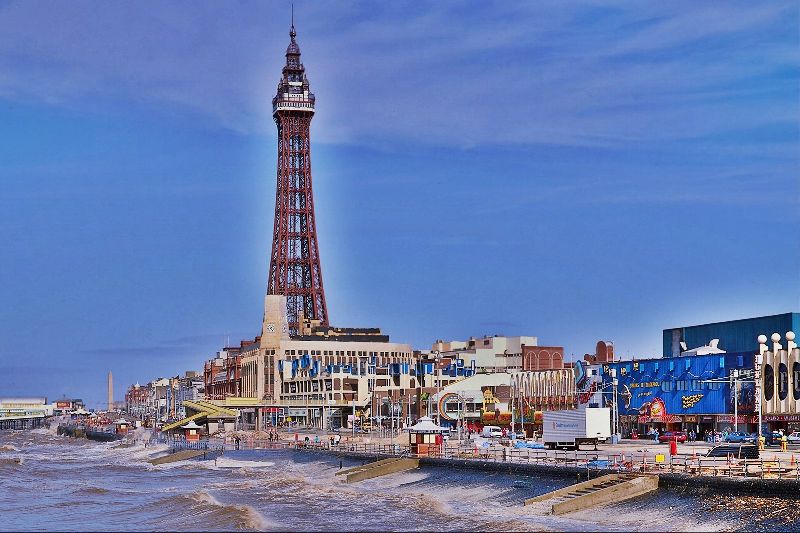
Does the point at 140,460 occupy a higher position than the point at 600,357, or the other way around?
the point at 600,357

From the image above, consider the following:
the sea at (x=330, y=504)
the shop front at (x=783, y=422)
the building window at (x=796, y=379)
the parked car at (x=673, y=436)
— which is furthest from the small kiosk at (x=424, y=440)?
the building window at (x=796, y=379)

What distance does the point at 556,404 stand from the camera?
360 ft

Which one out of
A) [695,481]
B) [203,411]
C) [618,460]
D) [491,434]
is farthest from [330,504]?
[203,411]

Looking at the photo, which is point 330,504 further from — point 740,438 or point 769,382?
point 769,382

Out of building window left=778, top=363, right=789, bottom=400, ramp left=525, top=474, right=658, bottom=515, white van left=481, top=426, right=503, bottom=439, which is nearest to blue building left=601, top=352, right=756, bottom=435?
building window left=778, top=363, right=789, bottom=400

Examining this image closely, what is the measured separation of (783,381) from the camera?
251 ft

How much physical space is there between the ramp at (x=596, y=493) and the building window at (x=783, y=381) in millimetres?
30889

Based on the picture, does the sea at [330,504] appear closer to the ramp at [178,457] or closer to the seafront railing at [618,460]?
the seafront railing at [618,460]

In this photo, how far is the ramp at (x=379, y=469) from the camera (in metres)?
67.6

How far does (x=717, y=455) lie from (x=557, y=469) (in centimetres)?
706

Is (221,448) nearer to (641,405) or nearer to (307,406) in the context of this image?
(641,405)

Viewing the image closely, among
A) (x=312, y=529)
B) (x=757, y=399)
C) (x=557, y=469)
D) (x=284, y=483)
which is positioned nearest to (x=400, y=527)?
(x=312, y=529)

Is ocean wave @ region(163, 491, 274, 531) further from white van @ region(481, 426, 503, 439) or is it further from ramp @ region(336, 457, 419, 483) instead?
white van @ region(481, 426, 503, 439)

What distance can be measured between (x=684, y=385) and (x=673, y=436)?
9.35 meters
